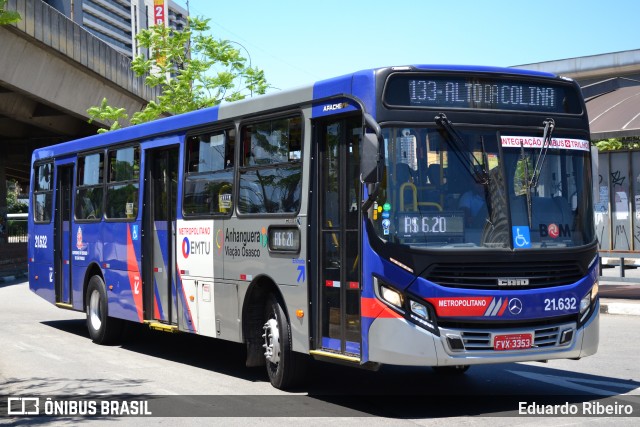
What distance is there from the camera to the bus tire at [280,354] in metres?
10.2

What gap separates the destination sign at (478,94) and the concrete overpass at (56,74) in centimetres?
2194

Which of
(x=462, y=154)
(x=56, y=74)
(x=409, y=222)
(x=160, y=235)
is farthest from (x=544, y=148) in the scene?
(x=56, y=74)

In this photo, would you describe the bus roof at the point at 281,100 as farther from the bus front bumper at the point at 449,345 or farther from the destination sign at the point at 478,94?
the bus front bumper at the point at 449,345

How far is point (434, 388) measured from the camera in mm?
10359

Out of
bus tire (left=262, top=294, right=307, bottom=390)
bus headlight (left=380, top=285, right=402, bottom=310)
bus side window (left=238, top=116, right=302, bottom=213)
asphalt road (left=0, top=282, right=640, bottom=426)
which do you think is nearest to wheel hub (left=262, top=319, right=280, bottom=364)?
bus tire (left=262, top=294, right=307, bottom=390)

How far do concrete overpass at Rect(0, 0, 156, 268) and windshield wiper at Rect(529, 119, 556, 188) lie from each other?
73.3 ft

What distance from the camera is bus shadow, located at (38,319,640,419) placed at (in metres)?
9.18

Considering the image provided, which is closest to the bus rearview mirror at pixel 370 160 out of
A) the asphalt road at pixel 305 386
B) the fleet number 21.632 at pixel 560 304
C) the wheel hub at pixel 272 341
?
the fleet number 21.632 at pixel 560 304

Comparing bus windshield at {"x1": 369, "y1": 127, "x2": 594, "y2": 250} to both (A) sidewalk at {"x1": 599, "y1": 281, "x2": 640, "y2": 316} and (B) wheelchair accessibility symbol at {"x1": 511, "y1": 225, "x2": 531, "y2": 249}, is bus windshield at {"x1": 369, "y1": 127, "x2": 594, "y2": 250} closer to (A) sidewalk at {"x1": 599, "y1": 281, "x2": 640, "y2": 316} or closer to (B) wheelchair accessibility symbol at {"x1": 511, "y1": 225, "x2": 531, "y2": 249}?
(B) wheelchair accessibility symbol at {"x1": 511, "y1": 225, "x2": 531, "y2": 249}

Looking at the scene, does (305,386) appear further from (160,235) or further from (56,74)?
(56,74)

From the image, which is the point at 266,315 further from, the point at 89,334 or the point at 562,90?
the point at 89,334

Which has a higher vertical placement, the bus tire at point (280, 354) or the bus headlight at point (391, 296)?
the bus headlight at point (391, 296)

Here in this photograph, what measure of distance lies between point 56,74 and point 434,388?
2712cm

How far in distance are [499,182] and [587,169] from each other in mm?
1197
